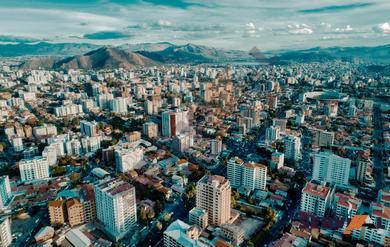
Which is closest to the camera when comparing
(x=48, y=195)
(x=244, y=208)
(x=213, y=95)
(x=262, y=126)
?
(x=244, y=208)

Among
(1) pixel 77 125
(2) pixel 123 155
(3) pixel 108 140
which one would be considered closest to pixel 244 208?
(2) pixel 123 155

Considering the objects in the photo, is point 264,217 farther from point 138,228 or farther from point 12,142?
point 12,142

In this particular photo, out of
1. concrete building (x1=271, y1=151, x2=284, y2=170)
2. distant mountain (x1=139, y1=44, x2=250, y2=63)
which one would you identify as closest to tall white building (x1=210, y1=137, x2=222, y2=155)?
concrete building (x1=271, y1=151, x2=284, y2=170)

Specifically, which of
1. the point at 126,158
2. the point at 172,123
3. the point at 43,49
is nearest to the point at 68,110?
the point at 172,123

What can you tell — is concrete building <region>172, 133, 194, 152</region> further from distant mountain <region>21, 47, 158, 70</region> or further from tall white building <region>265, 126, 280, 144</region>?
distant mountain <region>21, 47, 158, 70</region>

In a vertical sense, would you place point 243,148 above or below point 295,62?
below

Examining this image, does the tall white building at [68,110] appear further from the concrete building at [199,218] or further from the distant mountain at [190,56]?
the distant mountain at [190,56]
